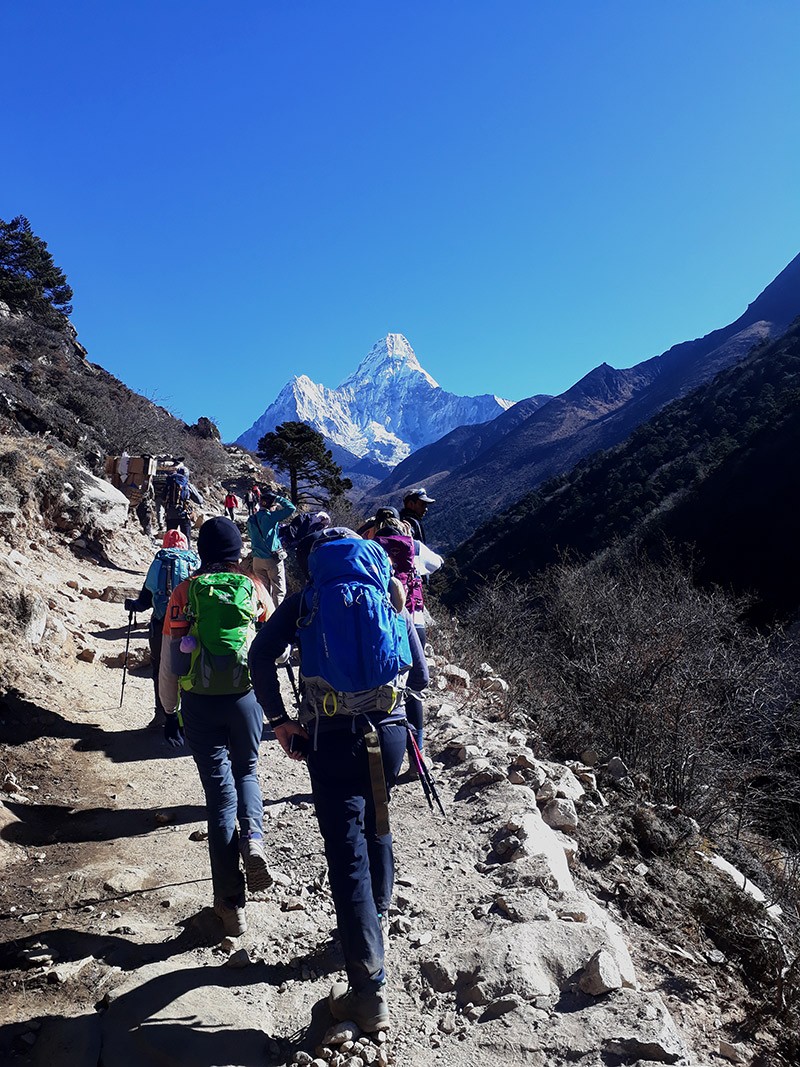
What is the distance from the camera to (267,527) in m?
7.34

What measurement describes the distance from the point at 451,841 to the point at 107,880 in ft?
6.12

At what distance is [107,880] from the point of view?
11.3 ft

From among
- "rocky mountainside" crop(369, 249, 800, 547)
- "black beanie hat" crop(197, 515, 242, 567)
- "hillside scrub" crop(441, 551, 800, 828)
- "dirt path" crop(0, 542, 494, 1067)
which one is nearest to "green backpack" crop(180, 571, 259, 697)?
"black beanie hat" crop(197, 515, 242, 567)

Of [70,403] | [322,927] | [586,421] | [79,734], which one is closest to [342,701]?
[322,927]

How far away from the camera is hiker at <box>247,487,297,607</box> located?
7.30m

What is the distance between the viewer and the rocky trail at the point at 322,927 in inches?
90.6

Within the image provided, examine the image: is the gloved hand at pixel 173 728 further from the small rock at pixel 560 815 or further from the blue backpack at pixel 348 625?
the small rock at pixel 560 815

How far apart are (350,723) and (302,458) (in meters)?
26.3

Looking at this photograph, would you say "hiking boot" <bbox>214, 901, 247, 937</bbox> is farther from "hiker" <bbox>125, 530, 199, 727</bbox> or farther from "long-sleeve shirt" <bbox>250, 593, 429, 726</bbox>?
"hiker" <bbox>125, 530, 199, 727</bbox>

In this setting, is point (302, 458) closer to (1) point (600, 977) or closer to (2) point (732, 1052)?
(1) point (600, 977)

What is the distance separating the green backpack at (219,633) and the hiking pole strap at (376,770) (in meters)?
0.89

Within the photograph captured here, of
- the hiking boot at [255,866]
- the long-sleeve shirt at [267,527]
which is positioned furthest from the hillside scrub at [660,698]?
the hiking boot at [255,866]

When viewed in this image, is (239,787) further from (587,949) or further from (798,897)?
(798,897)

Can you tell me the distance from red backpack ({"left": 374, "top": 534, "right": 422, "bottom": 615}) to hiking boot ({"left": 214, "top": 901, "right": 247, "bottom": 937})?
6.39 ft
